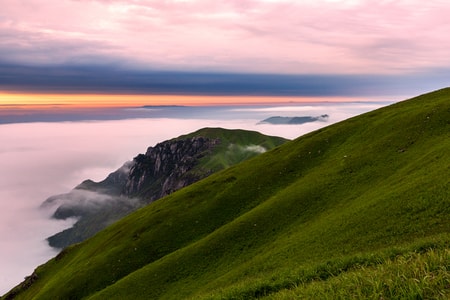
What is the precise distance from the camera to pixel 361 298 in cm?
891

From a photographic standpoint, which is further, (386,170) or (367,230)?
(386,170)

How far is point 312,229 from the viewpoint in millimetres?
37938

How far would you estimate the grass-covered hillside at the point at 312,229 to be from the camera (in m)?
15.1

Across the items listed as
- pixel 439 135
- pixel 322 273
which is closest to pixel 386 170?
pixel 439 135

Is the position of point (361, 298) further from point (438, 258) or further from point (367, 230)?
point (367, 230)

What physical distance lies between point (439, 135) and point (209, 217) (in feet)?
136

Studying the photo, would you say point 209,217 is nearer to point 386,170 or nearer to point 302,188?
point 302,188

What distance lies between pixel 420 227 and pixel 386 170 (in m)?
21.3

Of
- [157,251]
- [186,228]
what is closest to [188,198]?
[186,228]

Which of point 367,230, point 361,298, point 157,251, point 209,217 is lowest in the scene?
point 157,251

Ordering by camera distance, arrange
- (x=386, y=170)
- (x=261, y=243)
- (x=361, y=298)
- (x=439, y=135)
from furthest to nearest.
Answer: (x=439, y=135), (x=386, y=170), (x=261, y=243), (x=361, y=298)

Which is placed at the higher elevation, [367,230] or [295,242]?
[367,230]

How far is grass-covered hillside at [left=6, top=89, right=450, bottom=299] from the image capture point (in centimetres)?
1514

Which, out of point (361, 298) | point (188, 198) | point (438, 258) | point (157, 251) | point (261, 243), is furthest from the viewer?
point (188, 198)
